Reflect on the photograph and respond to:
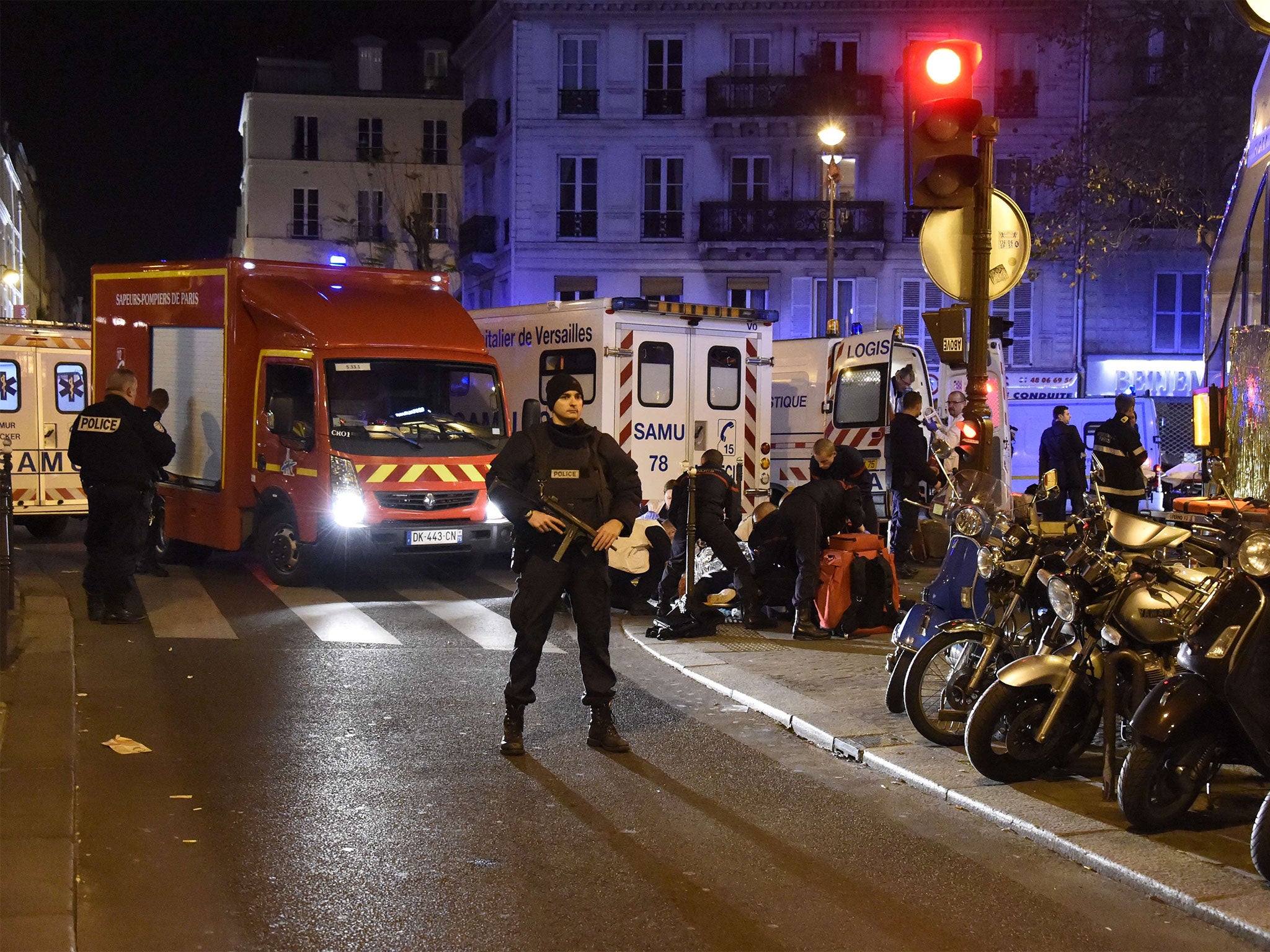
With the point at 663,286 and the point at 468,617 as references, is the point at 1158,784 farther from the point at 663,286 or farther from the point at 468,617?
the point at 663,286

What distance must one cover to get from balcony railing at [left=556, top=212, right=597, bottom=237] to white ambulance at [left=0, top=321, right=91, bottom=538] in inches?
799

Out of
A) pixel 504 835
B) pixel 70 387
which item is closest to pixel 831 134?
pixel 70 387

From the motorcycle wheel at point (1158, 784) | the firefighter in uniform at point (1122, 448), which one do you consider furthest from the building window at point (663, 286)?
the motorcycle wheel at point (1158, 784)

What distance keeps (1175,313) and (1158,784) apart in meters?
31.9

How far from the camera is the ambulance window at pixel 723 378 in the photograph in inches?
648

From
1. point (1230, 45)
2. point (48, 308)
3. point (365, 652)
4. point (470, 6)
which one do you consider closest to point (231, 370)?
point (365, 652)

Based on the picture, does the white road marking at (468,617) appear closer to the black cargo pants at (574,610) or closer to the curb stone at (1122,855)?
the black cargo pants at (574,610)

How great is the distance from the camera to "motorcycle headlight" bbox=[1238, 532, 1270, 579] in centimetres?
516

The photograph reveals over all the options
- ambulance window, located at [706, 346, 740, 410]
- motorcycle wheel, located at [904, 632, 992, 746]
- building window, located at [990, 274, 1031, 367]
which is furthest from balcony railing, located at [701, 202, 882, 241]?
motorcycle wheel, located at [904, 632, 992, 746]

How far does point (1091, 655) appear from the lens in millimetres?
6207

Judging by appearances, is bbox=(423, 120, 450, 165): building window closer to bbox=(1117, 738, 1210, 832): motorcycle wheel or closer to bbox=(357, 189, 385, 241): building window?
bbox=(357, 189, 385, 241): building window

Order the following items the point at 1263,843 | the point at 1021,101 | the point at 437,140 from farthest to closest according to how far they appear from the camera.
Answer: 1. the point at 437,140
2. the point at 1021,101
3. the point at 1263,843

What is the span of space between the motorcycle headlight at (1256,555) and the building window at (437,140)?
4853 centimetres

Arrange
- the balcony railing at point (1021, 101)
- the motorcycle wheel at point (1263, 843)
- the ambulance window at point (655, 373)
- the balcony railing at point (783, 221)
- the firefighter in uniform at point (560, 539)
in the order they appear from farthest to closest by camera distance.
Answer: the balcony railing at point (783, 221) < the balcony railing at point (1021, 101) < the ambulance window at point (655, 373) < the firefighter in uniform at point (560, 539) < the motorcycle wheel at point (1263, 843)
